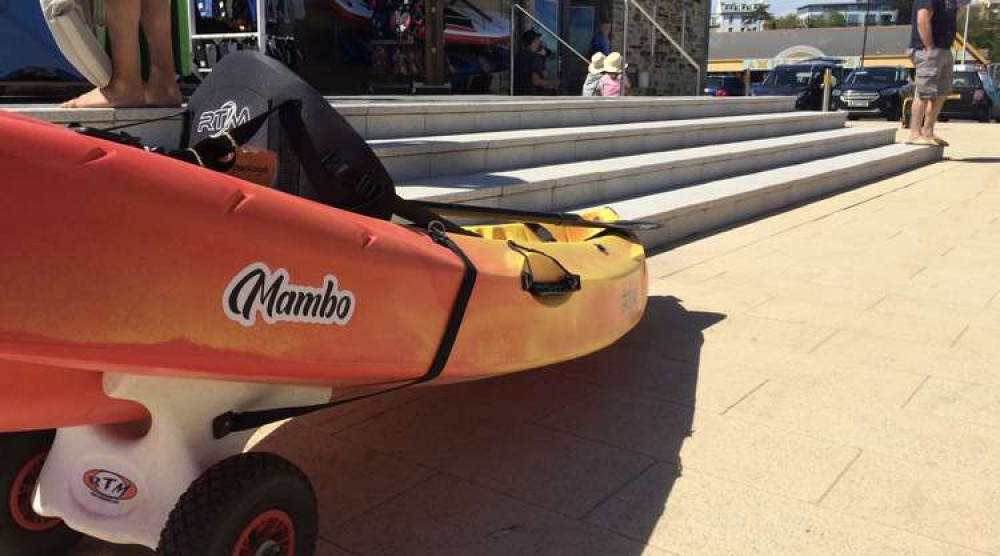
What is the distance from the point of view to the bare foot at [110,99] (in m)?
3.75

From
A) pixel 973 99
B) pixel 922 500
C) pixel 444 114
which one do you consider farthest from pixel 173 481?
pixel 973 99

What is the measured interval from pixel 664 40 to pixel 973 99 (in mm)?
9053

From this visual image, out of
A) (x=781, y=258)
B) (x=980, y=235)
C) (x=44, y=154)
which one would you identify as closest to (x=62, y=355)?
(x=44, y=154)

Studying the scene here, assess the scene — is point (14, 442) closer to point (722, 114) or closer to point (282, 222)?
point (282, 222)

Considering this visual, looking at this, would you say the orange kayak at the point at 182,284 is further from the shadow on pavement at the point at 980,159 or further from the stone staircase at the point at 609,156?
the shadow on pavement at the point at 980,159

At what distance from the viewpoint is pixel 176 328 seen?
61.6 inches

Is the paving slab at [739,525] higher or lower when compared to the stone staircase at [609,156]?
lower

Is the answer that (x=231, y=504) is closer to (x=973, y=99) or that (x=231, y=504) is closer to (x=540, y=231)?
(x=540, y=231)

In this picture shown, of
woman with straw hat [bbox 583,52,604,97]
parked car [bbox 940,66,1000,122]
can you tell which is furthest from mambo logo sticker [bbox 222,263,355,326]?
parked car [bbox 940,66,1000,122]

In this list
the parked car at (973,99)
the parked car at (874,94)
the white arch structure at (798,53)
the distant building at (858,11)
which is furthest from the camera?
the distant building at (858,11)

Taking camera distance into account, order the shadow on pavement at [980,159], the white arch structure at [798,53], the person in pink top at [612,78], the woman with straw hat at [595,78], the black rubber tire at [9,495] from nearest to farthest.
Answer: the black rubber tire at [9,495] → the person in pink top at [612,78] → the shadow on pavement at [980,159] → the woman with straw hat at [595,78] → the white arch structure at [798,53]

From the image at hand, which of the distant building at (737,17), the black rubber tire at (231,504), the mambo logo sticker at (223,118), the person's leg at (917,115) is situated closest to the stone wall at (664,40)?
the person's leg at (917,115)

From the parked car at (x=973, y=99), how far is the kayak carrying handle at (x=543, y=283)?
21673 mm

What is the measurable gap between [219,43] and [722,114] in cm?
551
